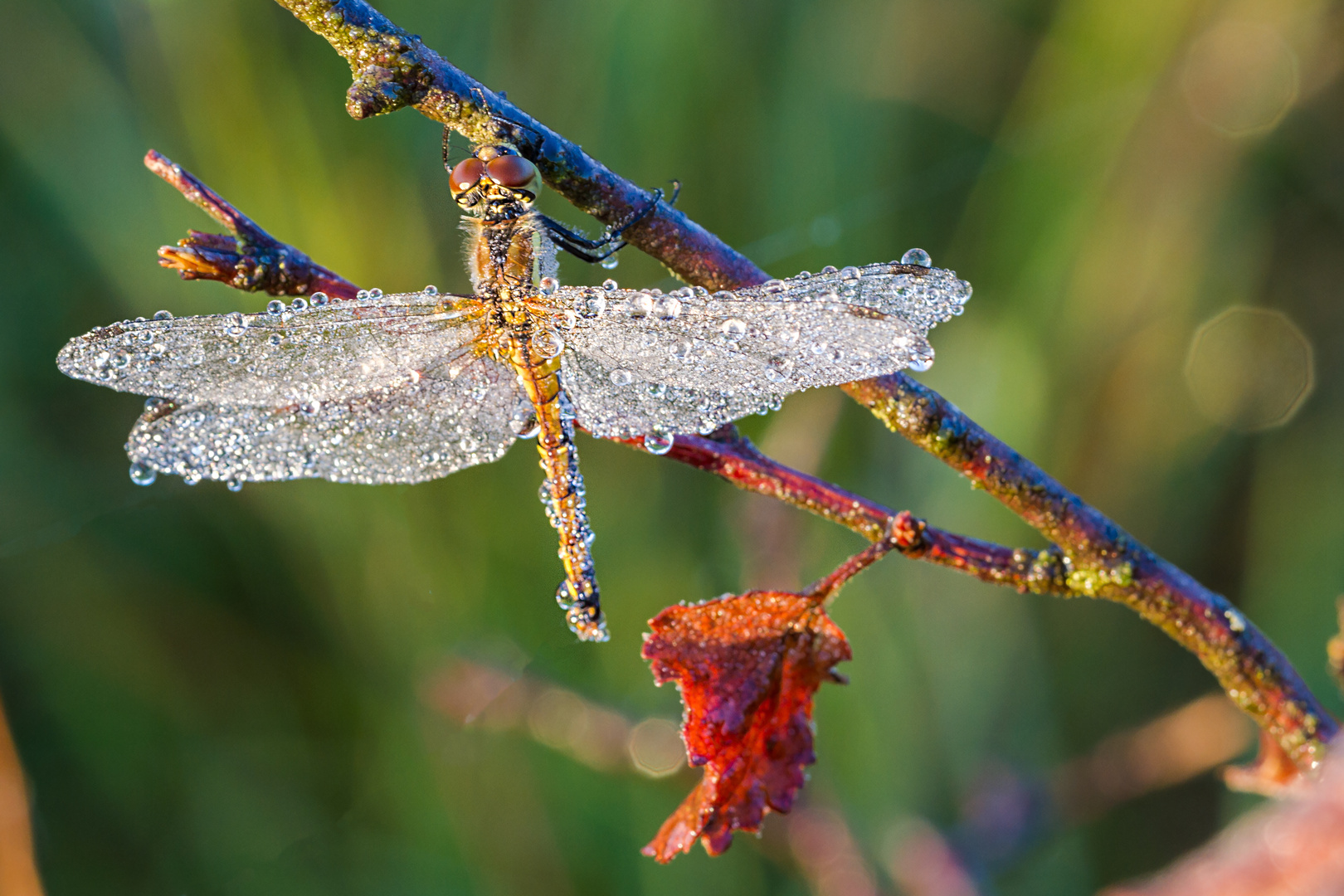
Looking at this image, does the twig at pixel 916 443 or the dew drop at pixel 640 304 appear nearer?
the twig at pixel 916 443

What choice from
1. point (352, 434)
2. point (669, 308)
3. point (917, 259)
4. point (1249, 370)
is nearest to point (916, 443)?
point (917, 259)

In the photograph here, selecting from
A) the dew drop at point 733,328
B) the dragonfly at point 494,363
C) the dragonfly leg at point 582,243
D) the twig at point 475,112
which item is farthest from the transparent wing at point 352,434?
the twig at point 475,112

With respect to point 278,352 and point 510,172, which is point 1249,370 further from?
point 278,352

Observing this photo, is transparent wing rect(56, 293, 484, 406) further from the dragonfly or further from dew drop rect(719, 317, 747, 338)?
dew drop rect(719, 317, 747, 338)

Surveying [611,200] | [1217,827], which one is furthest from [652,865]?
[611,200]

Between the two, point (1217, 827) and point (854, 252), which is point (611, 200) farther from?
point (1217, 827)

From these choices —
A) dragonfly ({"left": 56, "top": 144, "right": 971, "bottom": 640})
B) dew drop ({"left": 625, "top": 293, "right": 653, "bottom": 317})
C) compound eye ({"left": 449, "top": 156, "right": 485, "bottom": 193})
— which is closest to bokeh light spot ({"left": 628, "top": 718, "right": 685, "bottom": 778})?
dragonfly ({"left": 56, "top": 144, "right": 971, "bottom": 640})

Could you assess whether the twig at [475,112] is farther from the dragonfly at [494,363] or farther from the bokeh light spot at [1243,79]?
the bokeh light spot at [1243,79]
